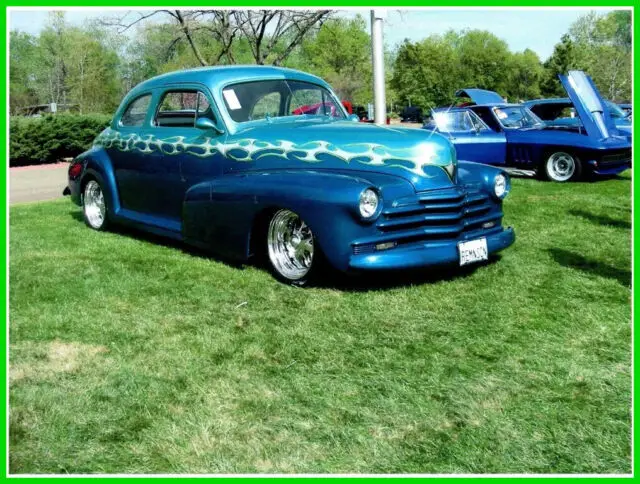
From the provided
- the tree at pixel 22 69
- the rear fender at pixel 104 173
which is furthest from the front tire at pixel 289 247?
the tree at pixel 22 69

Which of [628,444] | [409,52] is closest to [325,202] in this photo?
[628,444]

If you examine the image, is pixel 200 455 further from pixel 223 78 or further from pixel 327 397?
pixel 223 78

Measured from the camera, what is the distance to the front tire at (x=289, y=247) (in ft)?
18.1

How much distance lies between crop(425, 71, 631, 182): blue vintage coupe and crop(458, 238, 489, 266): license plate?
6.24m

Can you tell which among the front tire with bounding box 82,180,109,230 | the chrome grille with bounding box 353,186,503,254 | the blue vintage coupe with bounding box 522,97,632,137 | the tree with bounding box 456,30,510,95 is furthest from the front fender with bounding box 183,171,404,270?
the tree with bounding box 456,30,510,95

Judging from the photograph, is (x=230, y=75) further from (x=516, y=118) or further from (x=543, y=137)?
(x=516, y=118)

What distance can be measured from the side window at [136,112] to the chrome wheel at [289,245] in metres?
2.54

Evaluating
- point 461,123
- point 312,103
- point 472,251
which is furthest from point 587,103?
point 472,251

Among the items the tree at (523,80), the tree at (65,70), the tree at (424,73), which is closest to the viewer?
the tree at (65,70)

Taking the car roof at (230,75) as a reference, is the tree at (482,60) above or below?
above

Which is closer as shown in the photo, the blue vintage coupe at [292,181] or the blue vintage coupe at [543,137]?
the blue vintage coupe at [292,181]

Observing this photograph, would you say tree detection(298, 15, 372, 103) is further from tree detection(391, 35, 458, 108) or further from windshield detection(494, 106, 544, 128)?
windshield detection(494, 106, 544, 128)

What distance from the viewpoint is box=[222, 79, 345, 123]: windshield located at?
6395 millimetres

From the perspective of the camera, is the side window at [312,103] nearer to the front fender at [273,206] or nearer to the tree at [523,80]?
the front fender at [273,206]
